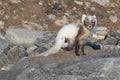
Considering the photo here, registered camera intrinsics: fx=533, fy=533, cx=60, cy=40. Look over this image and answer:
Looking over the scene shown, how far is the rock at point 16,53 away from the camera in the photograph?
16.0 m

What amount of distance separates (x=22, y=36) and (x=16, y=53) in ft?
3.94

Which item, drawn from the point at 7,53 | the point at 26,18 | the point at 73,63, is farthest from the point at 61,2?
the point at 73,63

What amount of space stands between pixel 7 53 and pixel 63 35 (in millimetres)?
2913

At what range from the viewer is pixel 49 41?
651 inches

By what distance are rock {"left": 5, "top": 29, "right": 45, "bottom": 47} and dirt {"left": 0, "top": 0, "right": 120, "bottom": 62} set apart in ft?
4.76

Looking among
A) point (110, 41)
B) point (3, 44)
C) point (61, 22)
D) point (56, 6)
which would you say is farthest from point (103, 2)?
point (3, 44)

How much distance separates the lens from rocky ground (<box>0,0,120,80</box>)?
1054 centimetres

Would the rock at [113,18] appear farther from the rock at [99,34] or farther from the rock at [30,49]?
the rock at [30,49]

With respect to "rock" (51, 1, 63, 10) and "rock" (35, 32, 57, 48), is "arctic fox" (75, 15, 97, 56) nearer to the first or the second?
"rock" (35, 32, 57, 48)

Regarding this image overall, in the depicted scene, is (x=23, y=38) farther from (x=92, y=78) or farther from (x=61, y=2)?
(x=92, y=78)

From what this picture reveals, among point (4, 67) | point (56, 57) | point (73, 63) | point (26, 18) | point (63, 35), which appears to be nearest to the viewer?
point (73, 63)

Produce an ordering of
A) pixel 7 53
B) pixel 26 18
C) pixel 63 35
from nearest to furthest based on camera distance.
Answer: pixel 63 35 → pixel 7 53 → pixel 26 18

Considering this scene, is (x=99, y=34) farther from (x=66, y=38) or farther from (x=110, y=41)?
(x=66, y=38)

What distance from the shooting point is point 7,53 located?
53.3ft
